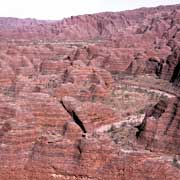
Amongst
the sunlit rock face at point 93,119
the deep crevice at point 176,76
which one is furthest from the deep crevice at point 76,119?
the deep crevice at point 176,76

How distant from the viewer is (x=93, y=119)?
3741 cm

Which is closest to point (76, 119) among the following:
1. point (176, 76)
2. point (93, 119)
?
point (93, 119)

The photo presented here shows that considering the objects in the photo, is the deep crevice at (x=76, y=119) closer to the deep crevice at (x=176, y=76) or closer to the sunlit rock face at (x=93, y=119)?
the sunlit rock face at (x=93, y=119)

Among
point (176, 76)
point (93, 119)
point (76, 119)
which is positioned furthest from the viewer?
point (176, 76)

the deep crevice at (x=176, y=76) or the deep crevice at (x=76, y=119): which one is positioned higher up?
the deep crevice at (x=76, y=119)

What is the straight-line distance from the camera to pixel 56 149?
77.3 ft

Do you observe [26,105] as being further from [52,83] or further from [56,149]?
[52,83]

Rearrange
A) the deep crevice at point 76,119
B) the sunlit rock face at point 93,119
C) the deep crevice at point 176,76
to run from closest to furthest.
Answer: the sunlit rock face at point 93,119, the deep crevice at point 76,119, the deep crevice at point 176,76

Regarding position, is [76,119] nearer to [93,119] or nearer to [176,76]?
[93,119]

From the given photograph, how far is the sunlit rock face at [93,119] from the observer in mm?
23125

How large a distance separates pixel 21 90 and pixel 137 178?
93.8ft

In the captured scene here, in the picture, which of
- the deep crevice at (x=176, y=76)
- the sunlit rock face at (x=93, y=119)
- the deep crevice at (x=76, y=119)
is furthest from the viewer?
the deep crevice at (x=176, y=76)

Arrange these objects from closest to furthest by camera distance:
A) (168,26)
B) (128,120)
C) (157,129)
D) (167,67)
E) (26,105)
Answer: (157,129), (26,105), (128,120), (167,67), (168,26)

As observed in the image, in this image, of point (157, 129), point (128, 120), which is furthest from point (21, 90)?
point (157, 129)
